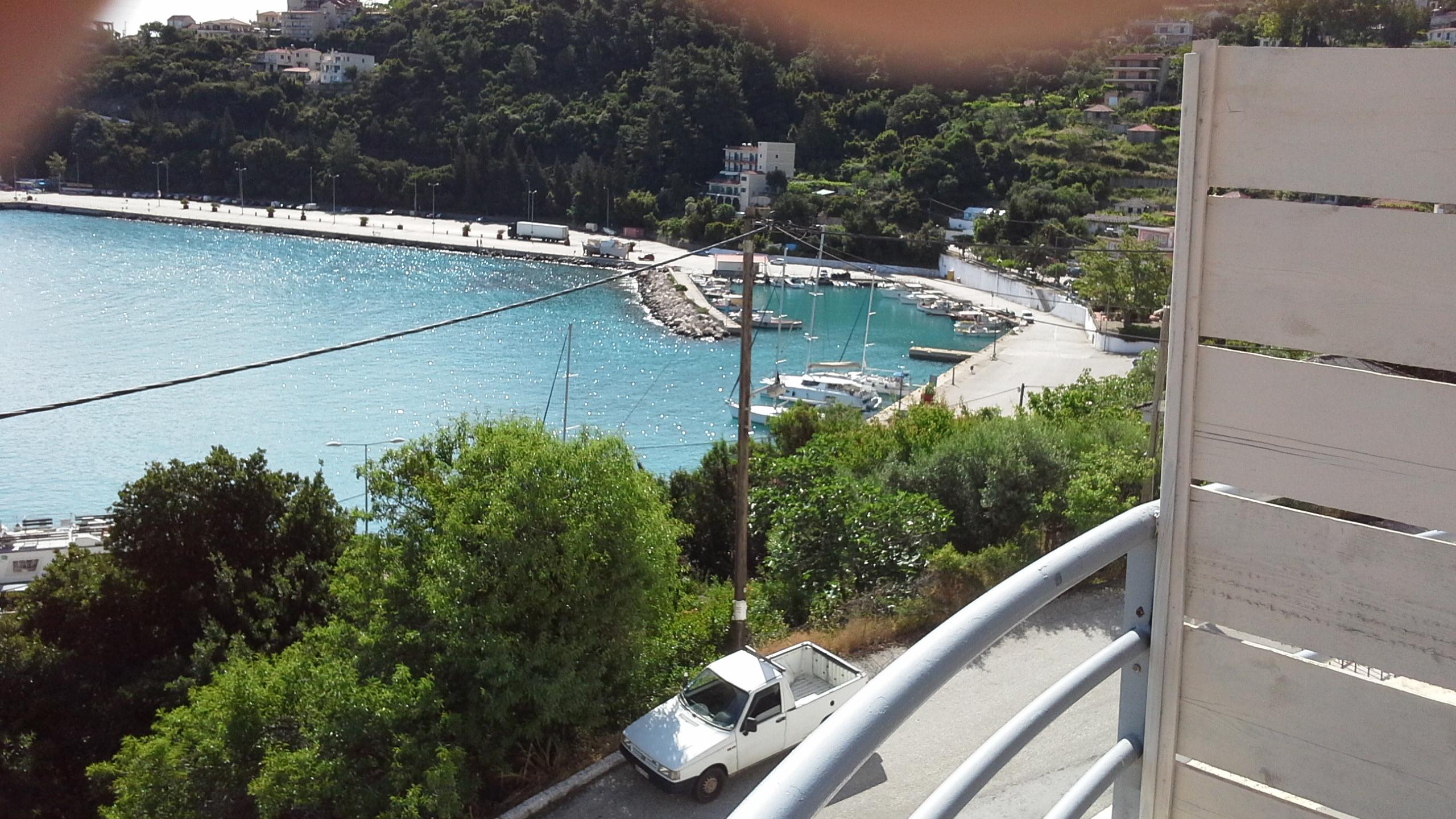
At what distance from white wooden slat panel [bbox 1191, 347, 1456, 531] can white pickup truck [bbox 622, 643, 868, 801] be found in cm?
319

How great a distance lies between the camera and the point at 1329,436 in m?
0.73

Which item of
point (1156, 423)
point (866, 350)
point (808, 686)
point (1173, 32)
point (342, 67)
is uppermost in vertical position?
point (1173, 32)

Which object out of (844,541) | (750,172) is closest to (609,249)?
(750,172)

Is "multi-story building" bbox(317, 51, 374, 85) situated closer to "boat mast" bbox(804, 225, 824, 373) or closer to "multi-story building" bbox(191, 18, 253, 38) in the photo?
"multi-story building" bbox(191, 18, 253, 38)

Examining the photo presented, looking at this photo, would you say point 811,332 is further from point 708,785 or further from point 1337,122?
point 1337,122

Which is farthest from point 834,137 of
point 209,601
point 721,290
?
point 209,601

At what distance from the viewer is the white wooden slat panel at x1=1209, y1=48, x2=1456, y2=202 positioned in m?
0.68

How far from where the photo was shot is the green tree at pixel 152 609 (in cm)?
554

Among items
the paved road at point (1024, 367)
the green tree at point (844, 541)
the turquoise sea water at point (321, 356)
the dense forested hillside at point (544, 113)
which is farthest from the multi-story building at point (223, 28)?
the green tree at point (844, 541)

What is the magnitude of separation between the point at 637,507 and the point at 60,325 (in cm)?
2511

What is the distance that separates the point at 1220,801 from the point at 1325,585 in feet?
0.64

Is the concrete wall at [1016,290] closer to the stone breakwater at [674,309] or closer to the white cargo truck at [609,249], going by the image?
the stone breakwater at [674,309]

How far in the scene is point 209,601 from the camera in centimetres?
623

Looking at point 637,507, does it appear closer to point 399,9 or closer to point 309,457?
point 309,457
